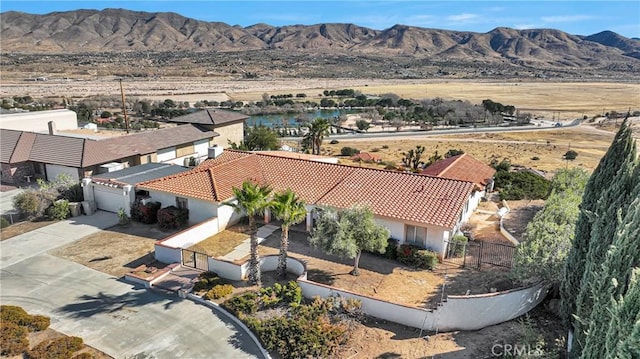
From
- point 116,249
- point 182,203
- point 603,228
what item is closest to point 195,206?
point 182,203

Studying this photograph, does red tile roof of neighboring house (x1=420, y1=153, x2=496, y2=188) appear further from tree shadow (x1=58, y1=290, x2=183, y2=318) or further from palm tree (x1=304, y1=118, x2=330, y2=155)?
tree shadow (x1=58, y1=290, x2=183, y2=318)

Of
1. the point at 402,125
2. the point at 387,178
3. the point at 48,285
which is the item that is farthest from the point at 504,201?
the point at 402,125

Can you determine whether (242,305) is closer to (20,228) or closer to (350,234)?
(350,234)

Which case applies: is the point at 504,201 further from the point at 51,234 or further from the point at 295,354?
the point at 51,234

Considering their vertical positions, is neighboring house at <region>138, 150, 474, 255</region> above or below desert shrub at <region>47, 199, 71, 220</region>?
above

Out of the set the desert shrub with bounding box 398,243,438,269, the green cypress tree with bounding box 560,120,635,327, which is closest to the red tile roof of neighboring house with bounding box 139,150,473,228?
the desert shrub with bounding box 398,243,438,269
